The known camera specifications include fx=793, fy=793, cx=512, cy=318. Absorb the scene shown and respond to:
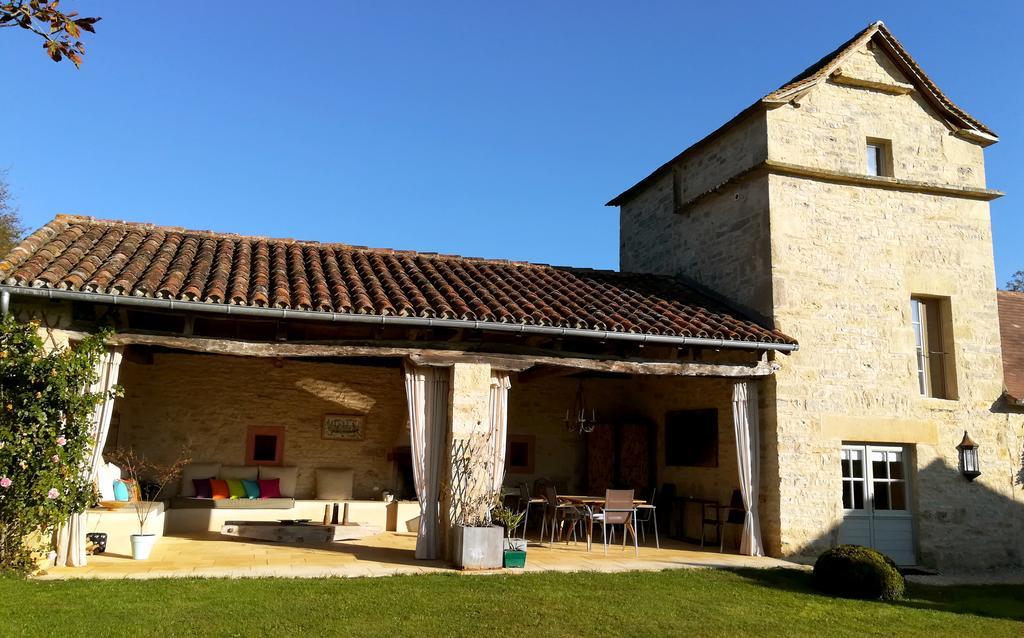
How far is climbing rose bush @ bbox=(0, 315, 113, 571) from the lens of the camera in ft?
22.3

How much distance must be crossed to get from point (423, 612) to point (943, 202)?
8973mm

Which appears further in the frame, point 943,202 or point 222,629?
point 943,202

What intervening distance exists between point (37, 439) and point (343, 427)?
5463mm

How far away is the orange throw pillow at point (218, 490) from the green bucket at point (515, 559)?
4976 millimetres

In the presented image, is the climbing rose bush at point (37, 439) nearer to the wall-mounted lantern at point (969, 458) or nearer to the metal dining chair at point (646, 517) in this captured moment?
the metal dining chair at point (646, 517)

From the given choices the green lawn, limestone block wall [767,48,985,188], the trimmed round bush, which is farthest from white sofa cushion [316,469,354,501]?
limestone block wall [767,48,985,188]

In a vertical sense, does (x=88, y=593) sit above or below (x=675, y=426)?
below

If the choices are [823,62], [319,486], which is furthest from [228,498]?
[823,62]

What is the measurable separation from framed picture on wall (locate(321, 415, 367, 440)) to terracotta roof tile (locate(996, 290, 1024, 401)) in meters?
9.06

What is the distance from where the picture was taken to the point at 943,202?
10797 millimetres

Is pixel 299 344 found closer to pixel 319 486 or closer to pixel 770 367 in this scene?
pixel 319 486

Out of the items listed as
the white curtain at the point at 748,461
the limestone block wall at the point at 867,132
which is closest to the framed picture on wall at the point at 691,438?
the white curtain at the point at 748,461

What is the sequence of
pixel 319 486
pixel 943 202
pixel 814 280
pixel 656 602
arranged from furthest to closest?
pixel 319 486 → pixel 943 202 → pixel 814 280 → pixel 656 602

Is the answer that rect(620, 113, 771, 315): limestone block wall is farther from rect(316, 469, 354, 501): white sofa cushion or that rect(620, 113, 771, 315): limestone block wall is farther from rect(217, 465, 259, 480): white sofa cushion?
rect(217, 465, 259, 480): white sofa cushion
